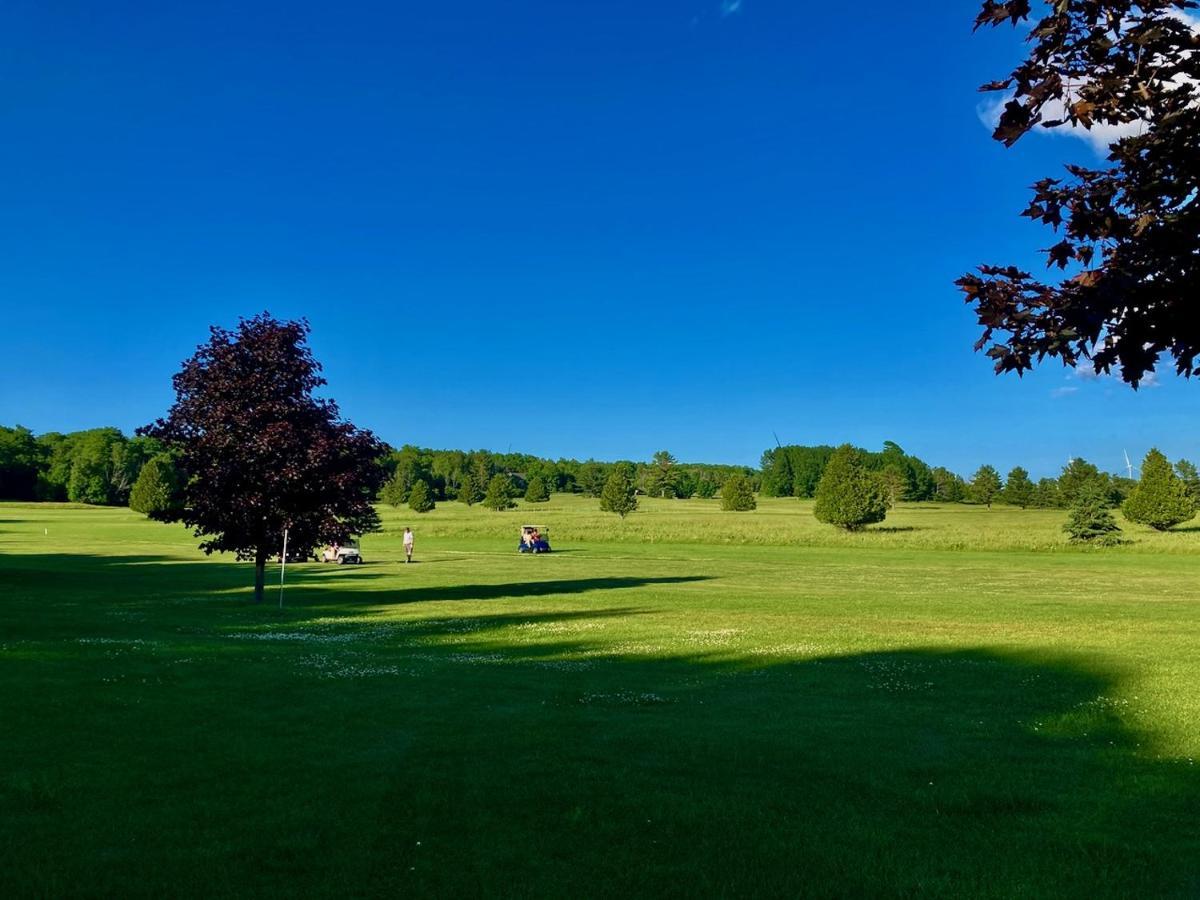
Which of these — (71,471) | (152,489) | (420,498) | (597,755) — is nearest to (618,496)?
(420,498)

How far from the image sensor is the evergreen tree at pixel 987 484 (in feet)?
585

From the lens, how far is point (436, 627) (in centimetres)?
2394

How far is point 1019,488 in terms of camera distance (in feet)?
569

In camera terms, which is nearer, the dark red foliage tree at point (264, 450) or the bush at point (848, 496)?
the dark red foliage tree at point (264, 450)

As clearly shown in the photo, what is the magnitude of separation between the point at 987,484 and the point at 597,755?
184888 mm

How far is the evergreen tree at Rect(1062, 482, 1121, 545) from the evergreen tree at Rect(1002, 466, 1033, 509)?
340 feet

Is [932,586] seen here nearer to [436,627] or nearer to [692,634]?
[692,634]

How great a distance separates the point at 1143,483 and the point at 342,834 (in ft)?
357

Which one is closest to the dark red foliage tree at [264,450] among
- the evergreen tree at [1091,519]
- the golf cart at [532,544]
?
the golf cart at [532,544]

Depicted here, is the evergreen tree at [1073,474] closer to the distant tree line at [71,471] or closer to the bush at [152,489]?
the bush at [152,489]

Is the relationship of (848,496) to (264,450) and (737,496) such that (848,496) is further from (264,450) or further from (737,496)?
(264,450)

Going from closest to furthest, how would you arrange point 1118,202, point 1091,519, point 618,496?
point 1118,202 → point 1091,519 → point 618,496

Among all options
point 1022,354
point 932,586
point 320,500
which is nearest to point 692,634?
point 320,500

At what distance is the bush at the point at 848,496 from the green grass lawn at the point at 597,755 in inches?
2738
